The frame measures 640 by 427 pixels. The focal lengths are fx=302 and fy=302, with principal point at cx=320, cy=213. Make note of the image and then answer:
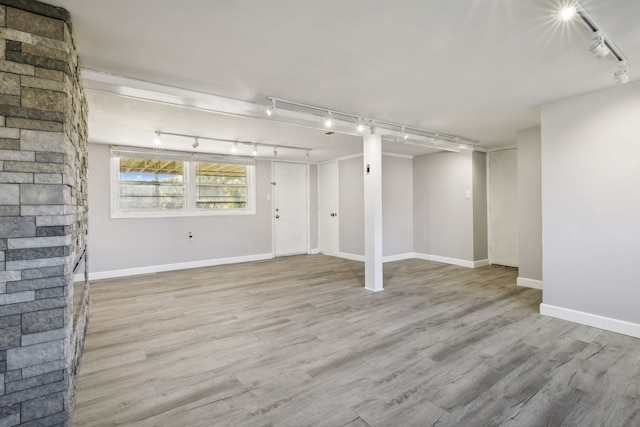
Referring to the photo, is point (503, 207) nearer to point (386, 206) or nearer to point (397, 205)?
point (397, 205)

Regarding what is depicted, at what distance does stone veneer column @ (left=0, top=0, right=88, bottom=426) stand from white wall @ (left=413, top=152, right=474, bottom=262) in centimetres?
606

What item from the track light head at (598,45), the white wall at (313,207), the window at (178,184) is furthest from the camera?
the white wall at (313,207)

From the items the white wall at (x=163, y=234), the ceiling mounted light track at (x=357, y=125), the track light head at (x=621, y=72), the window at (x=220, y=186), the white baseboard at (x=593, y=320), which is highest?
the ceiling mounted light track at (x=357, y=125)

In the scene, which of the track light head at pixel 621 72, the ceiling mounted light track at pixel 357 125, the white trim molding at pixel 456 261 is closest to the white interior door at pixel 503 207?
the white trim molding at pixel 456 261

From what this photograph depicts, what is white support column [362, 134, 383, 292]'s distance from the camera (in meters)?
4.35

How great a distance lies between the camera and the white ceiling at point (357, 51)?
179 cm

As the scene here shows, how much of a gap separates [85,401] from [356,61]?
310 centimetres

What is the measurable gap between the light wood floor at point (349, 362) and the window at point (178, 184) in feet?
6.38

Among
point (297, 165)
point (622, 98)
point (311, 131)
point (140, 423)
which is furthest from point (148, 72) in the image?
point (297, 165)

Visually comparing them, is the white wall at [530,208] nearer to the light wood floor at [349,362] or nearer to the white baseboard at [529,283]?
the white baseboard at [529,283]

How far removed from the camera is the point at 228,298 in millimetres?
4145

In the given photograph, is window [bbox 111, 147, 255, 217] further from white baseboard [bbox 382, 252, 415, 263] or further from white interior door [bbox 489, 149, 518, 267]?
white interior door [bbox 489, 149, 518, 267]

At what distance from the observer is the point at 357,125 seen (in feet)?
13.0

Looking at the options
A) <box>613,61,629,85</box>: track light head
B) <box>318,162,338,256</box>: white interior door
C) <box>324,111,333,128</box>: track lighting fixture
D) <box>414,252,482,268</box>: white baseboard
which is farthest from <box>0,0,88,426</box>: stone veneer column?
<box>414,252,482,268</box>: white baseboard
